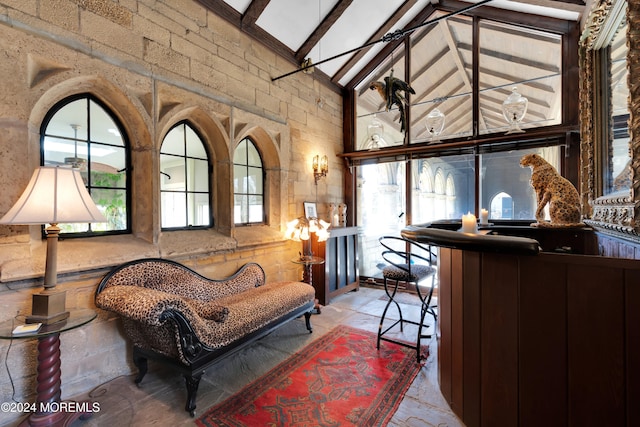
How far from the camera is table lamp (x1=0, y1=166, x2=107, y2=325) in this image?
57.3 inches

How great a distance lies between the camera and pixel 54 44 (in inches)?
70.4

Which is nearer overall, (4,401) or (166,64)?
(4,401)

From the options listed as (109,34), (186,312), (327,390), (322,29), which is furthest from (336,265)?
(109,34)

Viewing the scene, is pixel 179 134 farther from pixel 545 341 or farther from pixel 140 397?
pixel 545 341

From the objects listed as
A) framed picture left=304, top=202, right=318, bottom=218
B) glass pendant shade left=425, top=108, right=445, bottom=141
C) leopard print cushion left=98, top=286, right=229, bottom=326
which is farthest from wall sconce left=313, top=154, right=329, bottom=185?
leopard print cushion left=98, top=286, right=229, bottom=326

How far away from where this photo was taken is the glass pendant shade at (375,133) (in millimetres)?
4248

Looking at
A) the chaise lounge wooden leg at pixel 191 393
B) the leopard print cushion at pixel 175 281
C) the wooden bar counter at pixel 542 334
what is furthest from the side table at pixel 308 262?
the wooden bar counter at pixel 542 334

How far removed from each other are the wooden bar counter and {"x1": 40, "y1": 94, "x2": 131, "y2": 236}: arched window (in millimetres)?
2403

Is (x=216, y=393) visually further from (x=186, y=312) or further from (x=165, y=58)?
(x=165, y=58)

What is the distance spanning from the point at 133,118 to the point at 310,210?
236 centimetres

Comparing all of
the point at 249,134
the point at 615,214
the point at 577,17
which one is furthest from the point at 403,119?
the point at 577,17

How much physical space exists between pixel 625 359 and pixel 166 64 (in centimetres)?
→ 334

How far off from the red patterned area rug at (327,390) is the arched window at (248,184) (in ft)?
5.57

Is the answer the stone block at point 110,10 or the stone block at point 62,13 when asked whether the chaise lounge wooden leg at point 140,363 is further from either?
the stone block at point 110,10
